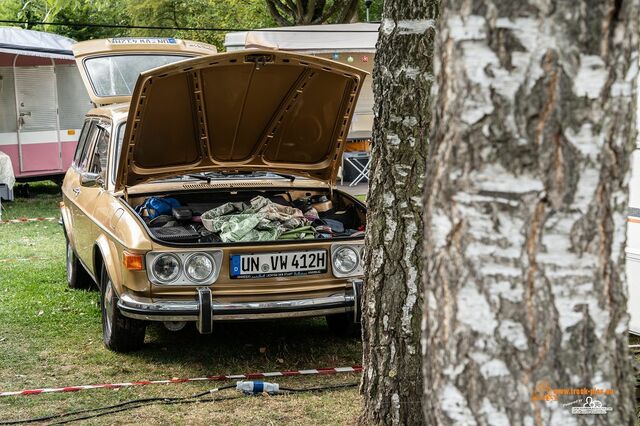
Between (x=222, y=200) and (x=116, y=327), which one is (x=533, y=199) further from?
(x=222, y=200)

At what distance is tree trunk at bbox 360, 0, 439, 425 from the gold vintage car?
5.68 ft

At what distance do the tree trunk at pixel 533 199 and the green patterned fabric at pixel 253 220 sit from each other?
424 cm

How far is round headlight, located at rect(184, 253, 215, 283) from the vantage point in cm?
601

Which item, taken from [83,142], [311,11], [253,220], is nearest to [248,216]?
[253,220]

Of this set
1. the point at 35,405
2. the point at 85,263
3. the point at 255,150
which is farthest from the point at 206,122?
the point at 35,405

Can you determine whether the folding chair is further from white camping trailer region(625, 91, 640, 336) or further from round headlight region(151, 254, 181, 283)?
round headlight region(151, 254, 181, 283)

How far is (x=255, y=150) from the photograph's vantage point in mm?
7375

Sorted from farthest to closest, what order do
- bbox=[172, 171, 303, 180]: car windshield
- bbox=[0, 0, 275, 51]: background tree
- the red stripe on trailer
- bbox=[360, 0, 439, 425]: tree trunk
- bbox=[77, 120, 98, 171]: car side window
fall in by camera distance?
1. bbox=[0, 0, 275, 51]: background tree
2. the red stripe on trailer
3. bbox=[77, 120, 98, 171]: car side window
4. bbox=[172, 171, 303, 180]: car windshield
5. bbox=[360, 0, 439, 425]: tree trunk

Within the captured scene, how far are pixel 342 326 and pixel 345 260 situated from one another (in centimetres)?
88

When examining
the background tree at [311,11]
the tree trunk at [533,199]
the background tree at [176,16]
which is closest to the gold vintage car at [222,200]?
the tree trunk at [533,199]

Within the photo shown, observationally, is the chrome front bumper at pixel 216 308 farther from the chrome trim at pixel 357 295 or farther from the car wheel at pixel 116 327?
the car wheel at pixel 116 327

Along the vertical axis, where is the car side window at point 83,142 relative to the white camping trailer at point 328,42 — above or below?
below

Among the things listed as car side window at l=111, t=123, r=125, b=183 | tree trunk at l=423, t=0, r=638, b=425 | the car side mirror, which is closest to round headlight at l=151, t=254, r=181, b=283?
car side window at l=111, t=123, r=125, b=183

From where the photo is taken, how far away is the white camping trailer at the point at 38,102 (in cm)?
1644
